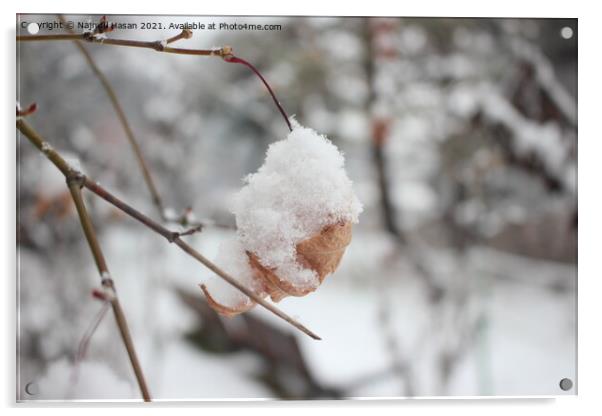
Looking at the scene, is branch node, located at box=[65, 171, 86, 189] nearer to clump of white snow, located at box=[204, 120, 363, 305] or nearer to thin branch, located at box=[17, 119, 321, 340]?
thin branch, located at box=[17, 119, 321, 340]

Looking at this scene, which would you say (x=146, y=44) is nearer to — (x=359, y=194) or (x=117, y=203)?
(x=117, y=203)

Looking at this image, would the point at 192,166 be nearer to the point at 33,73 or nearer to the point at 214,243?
the point at 214,243

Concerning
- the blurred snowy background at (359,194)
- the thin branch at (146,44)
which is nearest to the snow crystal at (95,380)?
the thin branch at (146,44)

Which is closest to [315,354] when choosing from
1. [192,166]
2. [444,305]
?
[444,305]

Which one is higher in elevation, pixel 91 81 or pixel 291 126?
pixel 91 81

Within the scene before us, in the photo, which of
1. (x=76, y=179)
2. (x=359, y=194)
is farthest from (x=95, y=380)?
(x=359, y=194)

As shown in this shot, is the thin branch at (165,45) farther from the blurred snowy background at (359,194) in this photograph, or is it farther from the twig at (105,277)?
the blurred snowy background at (359,194)

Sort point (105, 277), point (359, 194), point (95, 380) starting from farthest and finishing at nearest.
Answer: point (359, 194) < point (95, 380) < point (105, 277)
